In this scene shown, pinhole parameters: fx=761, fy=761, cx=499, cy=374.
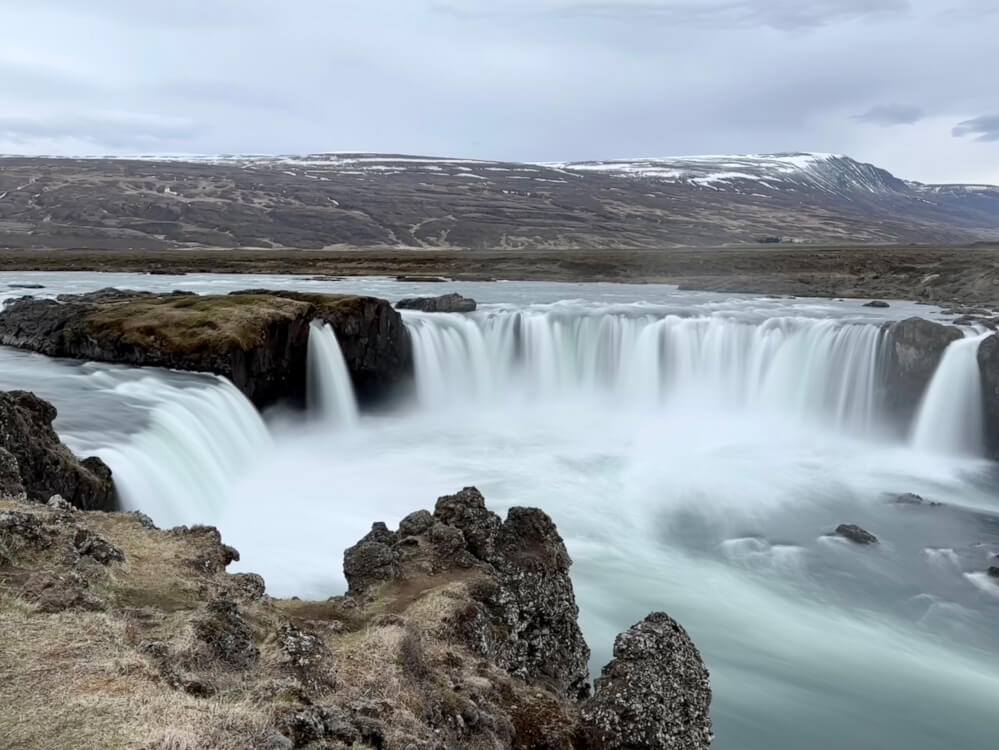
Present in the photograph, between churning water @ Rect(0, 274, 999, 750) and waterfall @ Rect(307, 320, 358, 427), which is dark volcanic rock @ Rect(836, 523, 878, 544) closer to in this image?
churning water @ Rect(0, 274, 999, 750)

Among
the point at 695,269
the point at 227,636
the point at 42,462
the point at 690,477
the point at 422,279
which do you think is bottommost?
the point at 690,477

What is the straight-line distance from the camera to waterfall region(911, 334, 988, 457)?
30.7m

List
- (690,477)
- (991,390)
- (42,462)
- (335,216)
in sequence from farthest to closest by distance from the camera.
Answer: (335,216) < (991,390) < (690,477) < (42,462)

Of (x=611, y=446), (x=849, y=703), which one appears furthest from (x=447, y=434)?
(x=849, y=703)

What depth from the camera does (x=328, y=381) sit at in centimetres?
3300

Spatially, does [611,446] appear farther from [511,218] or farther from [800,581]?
[511,218]

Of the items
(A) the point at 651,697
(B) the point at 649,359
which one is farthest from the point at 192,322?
(A) the point at 651,697

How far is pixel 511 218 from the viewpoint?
156 meters

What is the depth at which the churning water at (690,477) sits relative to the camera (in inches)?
624

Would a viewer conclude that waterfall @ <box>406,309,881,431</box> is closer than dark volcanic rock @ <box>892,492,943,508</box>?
No

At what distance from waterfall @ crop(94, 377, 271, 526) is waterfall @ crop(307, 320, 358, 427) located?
4.81m

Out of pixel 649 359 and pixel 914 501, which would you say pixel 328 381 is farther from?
pixel 914 501

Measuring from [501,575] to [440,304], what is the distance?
32.8 meters

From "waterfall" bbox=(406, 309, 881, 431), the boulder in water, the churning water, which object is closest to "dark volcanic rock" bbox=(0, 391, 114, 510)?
the churning water
